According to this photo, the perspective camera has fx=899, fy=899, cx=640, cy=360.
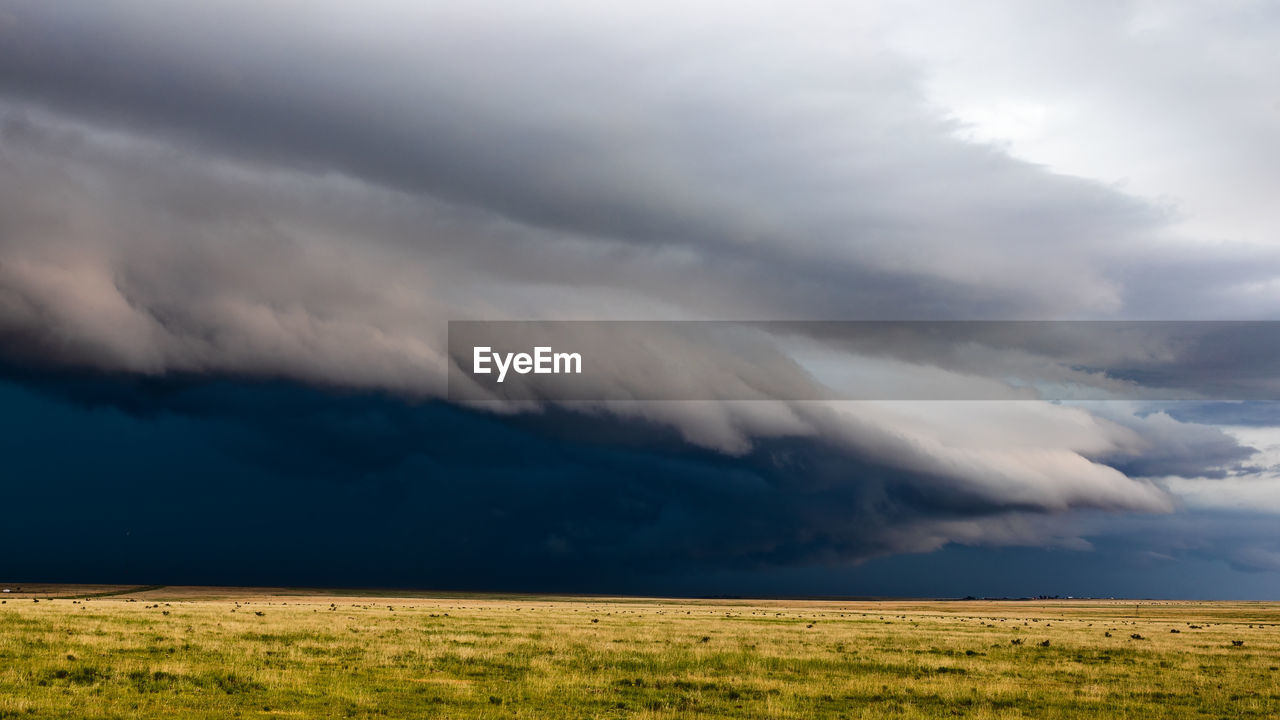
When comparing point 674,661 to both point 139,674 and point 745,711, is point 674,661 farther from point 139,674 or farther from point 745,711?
point 139,674

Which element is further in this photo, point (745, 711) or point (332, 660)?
point (332, 660)

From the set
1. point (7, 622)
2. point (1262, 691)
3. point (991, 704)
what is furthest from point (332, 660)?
point (1262, 691)

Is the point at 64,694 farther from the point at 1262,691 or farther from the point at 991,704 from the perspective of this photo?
the point at 1262,691

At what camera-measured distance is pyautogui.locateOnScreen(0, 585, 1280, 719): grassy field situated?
88.0 feet

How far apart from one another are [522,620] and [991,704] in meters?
41.5

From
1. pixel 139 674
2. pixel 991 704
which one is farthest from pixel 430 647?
pixel 991 704

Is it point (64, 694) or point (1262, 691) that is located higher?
point (64, 694)

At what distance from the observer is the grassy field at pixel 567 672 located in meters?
26.8

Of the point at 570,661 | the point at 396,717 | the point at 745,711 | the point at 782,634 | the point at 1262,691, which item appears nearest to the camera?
the point at 396,717

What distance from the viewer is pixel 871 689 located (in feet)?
109

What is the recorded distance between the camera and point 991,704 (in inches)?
1211

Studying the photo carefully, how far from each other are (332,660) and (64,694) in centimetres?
1118

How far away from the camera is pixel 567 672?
34906 millimetres

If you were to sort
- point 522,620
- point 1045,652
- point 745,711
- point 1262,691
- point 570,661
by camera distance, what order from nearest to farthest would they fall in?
point 745,711 < point 1262,691 < point 570,661 < point 1045,652 < point 522,620
